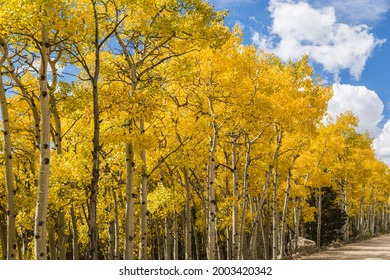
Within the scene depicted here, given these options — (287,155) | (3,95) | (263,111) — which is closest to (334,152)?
(287,155)

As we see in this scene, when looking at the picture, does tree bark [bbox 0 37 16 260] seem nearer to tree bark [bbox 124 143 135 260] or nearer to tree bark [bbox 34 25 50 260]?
tree bark [bbox 34 25 50 260]

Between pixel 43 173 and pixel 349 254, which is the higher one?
pixel 43 173

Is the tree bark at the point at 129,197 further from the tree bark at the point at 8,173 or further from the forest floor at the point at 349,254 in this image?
the forest floor at the point at 349,254

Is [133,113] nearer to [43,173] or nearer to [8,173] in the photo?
[43,173]

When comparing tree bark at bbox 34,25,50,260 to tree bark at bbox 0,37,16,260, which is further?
tree bark at bbox 0,37,16,260

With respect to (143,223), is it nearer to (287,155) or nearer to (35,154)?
(35,154)

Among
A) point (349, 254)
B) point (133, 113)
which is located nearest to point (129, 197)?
point (133, 113)

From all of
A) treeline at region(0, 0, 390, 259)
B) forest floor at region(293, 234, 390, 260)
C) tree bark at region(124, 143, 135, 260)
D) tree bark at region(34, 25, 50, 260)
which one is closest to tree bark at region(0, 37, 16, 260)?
treeline at region(0, 0, 390, 259)

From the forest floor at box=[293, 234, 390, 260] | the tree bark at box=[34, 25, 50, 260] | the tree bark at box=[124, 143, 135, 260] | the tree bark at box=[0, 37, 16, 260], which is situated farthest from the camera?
the forest floor at box=[293, 234, 390, 260]

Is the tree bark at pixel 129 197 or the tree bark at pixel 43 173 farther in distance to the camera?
the tree bark at pixel 129 197

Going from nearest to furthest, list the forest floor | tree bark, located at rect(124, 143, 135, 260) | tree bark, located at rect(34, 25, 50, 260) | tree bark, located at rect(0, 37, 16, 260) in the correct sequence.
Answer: tree bark, located at rect(34, 25, 50, 260) < tree bark, located at rect(0, 37, 16, 260) < tree bark, located at rect(124, 143, 135, 260) < the forest floor

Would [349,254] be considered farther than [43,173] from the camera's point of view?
Yes

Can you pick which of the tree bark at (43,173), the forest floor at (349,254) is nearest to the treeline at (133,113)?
the tree bark at (43,173)

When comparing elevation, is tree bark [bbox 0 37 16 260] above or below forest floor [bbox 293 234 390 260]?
above
